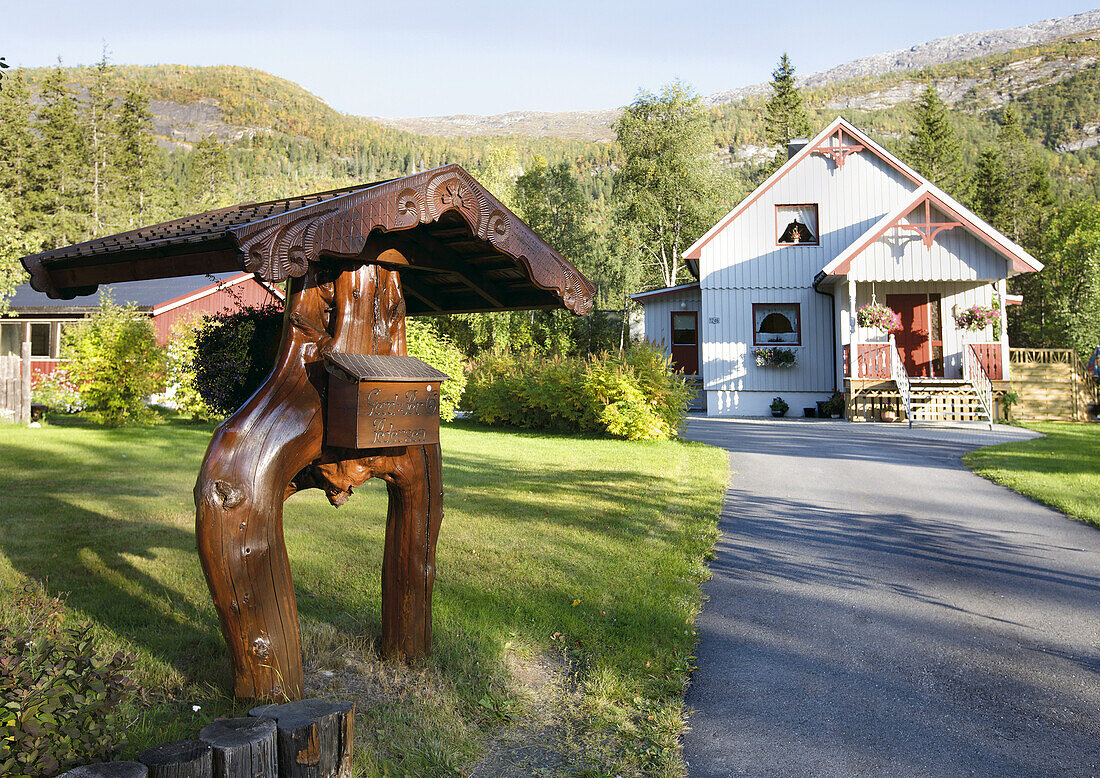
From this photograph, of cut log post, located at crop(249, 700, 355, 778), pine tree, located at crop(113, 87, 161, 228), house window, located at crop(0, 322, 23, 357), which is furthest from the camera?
pine tree, located at crop(113, 87, 161, 228)

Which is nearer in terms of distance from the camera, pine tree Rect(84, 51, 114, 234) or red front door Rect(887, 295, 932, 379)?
red front door Rect(887, 295, 932, 379)

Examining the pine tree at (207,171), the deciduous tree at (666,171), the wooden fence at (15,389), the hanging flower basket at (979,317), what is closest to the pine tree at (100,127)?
the pine tree at (207,171)

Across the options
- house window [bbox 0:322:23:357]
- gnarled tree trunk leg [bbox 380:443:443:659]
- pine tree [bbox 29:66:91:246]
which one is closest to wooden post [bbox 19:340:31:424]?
house window [bbox 0:322:23:357]

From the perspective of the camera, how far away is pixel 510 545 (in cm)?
712

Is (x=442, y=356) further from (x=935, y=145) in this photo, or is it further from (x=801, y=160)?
(x=935, y=145)

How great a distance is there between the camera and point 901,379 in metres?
19.2

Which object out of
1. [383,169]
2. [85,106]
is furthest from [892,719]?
[383,169]

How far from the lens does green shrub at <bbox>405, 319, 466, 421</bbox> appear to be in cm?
1877

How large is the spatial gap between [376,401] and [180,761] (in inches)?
62.9

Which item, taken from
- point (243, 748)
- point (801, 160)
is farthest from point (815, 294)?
point (243, 748)

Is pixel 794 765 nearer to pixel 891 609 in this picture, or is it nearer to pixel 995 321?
pixel 891 609

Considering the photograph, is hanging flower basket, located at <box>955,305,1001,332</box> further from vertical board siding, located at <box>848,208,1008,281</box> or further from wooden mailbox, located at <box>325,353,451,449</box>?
wooden mailbox, located at <box>325,353,451,449</box>

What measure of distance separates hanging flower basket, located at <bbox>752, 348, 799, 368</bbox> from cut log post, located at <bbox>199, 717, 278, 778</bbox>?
2153 cm

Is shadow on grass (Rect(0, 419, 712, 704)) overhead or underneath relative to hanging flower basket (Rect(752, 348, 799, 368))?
underneath
